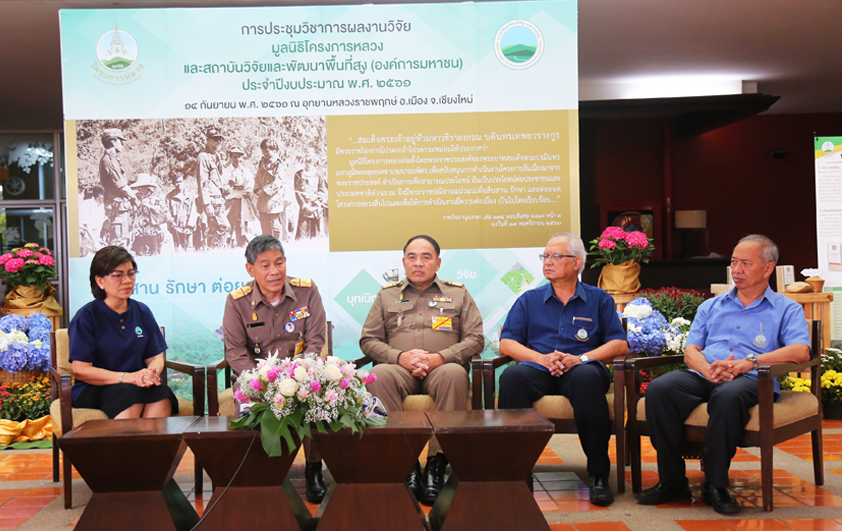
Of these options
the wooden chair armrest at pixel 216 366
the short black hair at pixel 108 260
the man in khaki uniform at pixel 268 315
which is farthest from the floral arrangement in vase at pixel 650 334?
the short black hair at pixel 108 260

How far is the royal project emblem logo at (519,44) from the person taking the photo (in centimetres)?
503

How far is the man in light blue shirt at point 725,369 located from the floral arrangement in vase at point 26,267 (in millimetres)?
4968

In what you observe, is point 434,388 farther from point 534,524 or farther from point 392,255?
point 392,255

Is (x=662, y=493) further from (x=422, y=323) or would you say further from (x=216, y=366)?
(x=216, y=366)

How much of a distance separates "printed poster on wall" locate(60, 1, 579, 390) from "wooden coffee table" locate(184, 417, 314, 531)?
2.54 meters

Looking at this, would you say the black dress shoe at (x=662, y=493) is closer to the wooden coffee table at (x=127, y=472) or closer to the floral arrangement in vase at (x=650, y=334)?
the floral arrangement in vase at (x=650, y=334)

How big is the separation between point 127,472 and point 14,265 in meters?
3.97

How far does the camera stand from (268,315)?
3.72m

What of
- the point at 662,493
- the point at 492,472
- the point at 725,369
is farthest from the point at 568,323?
the point at 492,472

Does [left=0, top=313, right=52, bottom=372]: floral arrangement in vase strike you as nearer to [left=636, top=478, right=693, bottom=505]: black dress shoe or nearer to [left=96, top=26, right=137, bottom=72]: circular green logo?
[left=96, top=26, right=137, bottom=72]: circular green logo

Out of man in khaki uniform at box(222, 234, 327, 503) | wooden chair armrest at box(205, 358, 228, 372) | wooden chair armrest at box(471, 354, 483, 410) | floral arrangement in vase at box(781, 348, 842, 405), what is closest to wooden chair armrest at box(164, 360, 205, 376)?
wooden chair armrest at box(205, 358, 228, 372)

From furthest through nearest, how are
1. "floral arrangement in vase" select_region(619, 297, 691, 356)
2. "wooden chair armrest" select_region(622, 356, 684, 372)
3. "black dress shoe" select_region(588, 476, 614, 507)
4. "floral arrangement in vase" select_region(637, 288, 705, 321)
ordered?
1. "floral arrangement in vase" select_region(637, 288, 705, 321)
2. "floral arrangement in vase" select_region(619, 297, 691, 356)
3. "wooden chair armrest" select_region(622, 356, 684, 372)
4. "black dress shoe" select_region(588, 476, 614, 507)

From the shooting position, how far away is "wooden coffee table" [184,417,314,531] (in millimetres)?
2494

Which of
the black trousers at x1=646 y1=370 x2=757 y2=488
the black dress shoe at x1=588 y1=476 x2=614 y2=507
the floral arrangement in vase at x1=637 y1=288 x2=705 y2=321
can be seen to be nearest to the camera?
the black trousers at x1=646 y1=370 x2=757 y2=488
